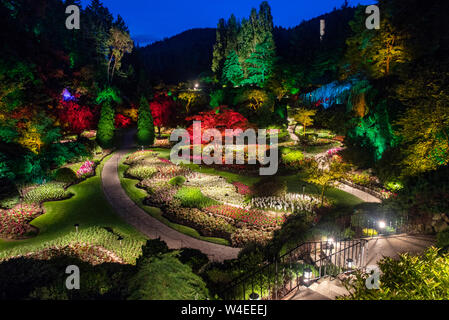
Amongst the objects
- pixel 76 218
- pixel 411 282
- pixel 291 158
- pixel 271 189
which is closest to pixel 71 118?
pixel 76 218

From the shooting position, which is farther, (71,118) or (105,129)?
(105,129)

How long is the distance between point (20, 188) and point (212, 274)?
16299mm

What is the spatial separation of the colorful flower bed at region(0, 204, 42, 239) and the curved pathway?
399 cm

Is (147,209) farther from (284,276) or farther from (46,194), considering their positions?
(284,276)

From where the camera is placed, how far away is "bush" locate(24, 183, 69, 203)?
16.5 metres

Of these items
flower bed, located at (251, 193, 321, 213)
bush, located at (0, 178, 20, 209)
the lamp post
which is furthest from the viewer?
bush, located at (0, 178, 20, 209)

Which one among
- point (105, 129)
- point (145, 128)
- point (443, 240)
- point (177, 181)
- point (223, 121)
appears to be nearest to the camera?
point (443, 240)

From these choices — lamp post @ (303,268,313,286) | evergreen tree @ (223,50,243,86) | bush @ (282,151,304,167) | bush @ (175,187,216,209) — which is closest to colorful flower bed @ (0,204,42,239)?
bush @ (175,187,216,209)

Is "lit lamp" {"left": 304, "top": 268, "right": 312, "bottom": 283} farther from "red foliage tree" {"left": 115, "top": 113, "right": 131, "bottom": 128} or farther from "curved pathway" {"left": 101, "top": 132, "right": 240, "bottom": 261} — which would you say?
"red foliage tree" {"left": 115, "top": 113, "right": 131, "bottom": 128}

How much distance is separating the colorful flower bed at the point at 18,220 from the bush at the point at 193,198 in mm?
7600

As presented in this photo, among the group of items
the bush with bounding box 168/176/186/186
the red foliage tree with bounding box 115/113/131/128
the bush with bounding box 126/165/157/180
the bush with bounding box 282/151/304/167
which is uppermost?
the red foliage tree with bounding box 115/113/131/128

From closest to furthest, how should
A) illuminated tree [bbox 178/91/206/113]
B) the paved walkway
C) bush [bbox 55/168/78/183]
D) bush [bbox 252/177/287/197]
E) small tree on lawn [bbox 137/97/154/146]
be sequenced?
the paved walkway < bush [bbox 252/177/287/197] < bush [bbox 55/168/78/183] < small tree on lawn [bbox 137/97/154/146] < illuminated tree [bbox 178/91/206/113]

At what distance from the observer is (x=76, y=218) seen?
14344mm

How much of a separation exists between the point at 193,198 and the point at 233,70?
3841cm
